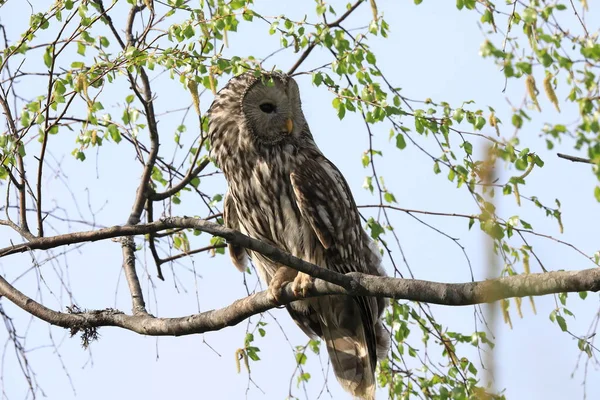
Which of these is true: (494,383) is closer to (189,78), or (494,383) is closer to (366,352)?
(189,78)

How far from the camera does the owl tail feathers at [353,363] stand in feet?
17.2

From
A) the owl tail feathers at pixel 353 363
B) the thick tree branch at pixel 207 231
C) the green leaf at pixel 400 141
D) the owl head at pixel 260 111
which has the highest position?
the owl head at pixel 260 111

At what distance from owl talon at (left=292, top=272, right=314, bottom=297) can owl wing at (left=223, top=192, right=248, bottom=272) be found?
103 cm

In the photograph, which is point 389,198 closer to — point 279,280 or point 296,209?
point 296,209

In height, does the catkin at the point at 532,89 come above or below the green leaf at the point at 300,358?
above

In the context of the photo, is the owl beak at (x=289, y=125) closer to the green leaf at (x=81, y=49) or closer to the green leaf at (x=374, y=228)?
the green leaf at (x=374, y=228)

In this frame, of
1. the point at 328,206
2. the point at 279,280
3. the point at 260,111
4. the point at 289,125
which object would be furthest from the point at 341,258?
the point at 260,111

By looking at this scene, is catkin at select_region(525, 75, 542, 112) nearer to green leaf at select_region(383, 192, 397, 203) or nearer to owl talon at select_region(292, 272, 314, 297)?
owl talon at select_region(292, 272, 314, 297)

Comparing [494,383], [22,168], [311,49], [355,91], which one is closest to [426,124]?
[355,91]

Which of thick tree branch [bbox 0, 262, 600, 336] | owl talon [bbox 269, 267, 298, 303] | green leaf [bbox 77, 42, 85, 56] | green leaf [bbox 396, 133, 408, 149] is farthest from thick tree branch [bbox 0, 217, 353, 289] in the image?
green leaf [bbox 396, 133, 408, 149]

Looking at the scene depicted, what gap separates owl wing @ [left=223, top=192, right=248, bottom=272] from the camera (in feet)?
17.7

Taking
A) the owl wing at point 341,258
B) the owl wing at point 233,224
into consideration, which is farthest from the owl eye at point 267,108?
the owl wing at point 233,224

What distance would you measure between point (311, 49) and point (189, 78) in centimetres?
102

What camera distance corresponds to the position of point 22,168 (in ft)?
14.3
